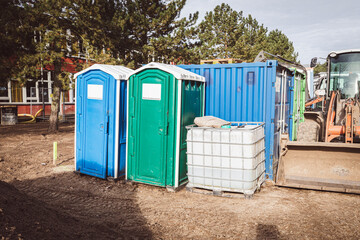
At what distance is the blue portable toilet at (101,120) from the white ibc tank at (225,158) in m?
1.66

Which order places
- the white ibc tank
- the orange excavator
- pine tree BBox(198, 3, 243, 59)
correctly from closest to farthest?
1. the white ibc tank
2. the orange excavator
3. pine tree BBox(198, 3, 243, 59)

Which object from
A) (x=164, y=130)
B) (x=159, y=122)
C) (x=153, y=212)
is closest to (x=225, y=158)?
(x=164, y=130)

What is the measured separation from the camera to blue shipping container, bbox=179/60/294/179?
6730mm

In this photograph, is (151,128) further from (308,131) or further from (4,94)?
(4,94)

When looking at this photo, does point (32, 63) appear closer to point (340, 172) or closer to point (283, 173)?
point (283, 173)

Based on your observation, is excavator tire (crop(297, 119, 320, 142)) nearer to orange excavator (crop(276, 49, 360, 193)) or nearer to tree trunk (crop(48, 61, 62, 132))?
orange excavator (crop(276, 49, 360, 193))

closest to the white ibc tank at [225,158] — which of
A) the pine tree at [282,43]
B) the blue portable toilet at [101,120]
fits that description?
the blue portable toilet at [101,120]

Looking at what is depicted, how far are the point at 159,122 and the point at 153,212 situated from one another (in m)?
1.87

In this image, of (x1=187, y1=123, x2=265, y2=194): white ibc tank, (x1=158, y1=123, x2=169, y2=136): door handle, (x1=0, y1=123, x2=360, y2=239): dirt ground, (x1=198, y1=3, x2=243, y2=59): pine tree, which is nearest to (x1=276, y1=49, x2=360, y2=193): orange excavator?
(x1=0, y1=123, x2=360, y2=239): dirt ground

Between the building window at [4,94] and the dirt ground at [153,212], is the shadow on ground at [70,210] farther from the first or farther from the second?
the building window at [4,94]

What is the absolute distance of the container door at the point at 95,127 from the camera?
6883mm

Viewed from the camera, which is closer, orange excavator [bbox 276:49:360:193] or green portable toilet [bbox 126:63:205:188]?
orange excavator [bbox 276:49:360:193]

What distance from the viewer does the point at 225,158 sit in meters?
5.84

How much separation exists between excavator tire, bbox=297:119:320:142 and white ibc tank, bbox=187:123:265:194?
135 inches
